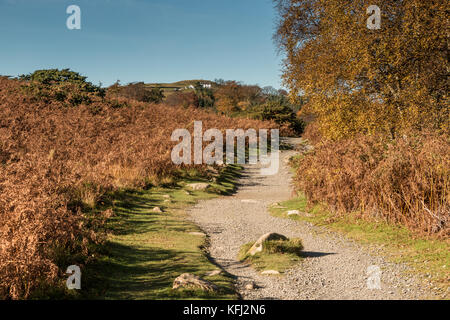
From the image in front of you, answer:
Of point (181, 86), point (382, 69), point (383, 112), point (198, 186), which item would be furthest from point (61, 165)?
point (181, 86)

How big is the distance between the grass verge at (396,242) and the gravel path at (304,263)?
28cm

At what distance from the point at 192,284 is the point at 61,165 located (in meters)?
6.61

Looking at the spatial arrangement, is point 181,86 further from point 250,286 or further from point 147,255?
point 250,286

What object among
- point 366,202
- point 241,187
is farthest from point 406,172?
point 241,187

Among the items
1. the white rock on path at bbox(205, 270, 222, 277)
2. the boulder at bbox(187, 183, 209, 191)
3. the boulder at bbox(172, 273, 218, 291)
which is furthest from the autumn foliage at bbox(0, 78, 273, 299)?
the white rock on path at bbox(205, 270, 222, 277)

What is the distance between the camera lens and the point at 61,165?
11023mm

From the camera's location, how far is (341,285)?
689 cm

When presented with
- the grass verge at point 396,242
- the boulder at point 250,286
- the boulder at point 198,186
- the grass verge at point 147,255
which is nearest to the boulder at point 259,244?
the grass verge at point 147,255

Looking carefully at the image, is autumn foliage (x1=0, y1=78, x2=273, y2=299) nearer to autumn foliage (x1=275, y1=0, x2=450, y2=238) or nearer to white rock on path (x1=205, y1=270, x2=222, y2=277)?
white rock on path (x1=205, y1=270, x2=222, y2=277)

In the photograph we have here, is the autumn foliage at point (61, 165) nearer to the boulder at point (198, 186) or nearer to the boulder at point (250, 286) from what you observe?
the boulder at point (198, 186)

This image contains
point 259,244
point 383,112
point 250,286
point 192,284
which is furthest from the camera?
point 383,112

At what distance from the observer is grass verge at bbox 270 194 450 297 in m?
7.32

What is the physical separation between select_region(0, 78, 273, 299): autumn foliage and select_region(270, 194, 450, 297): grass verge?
6.12m

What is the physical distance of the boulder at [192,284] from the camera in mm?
6066
